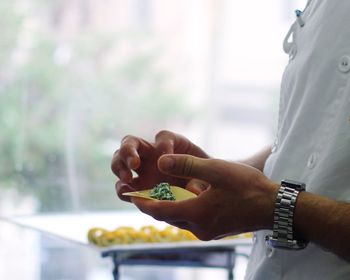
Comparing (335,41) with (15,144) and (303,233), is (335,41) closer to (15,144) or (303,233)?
(303,233)

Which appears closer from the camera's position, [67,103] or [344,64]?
[344,64]

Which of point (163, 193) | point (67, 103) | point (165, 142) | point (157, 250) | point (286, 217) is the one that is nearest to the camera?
point (286, 217)

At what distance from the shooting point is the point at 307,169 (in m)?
0.82

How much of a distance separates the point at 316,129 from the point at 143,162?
31 cm

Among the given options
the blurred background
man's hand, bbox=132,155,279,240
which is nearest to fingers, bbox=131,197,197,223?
man's hand, bbox=132,155,279,240

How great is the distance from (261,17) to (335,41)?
6.31ft

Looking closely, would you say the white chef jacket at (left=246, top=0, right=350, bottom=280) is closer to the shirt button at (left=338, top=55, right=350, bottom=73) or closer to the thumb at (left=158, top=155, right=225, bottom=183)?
the shirt button at (left=338, top=55, right=350, bottom=73)

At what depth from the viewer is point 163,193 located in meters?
0.84

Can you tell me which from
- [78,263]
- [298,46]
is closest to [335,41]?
[298,46]

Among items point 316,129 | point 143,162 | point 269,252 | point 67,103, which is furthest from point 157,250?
point 67,103

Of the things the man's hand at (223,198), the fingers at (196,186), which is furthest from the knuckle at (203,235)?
the fingers at (196,186)

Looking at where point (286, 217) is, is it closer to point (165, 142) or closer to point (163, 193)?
point (163, 193)

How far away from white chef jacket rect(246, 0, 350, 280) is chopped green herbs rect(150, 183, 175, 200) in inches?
6.2

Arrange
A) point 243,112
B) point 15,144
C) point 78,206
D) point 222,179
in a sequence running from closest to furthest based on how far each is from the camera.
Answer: point 222,179 < point 15,144 < point 78,206 < point 243,112
